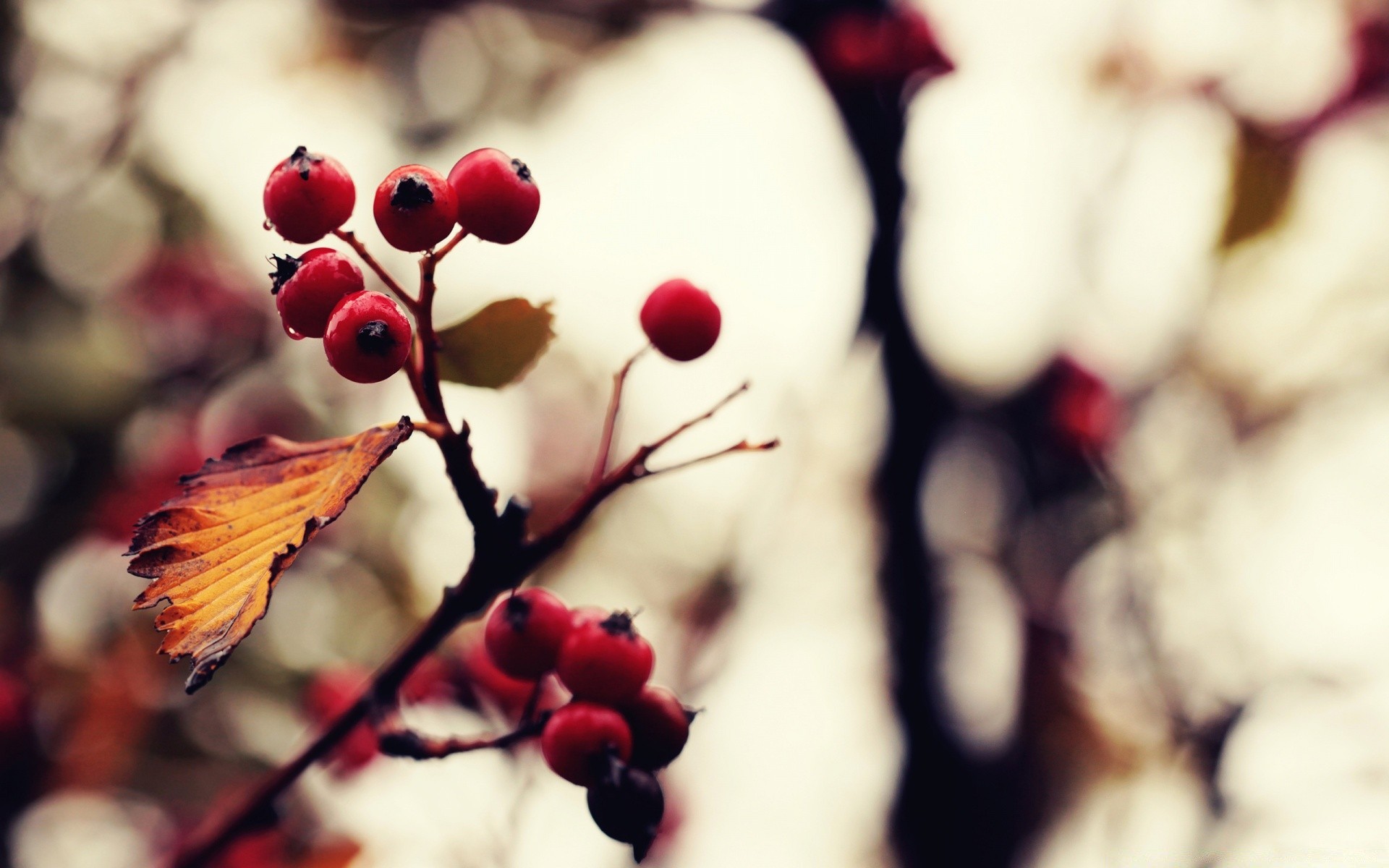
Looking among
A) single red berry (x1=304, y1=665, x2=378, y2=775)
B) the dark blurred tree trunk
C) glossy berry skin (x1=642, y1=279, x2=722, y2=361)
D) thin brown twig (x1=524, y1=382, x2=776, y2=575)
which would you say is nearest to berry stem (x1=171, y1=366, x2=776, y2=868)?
thin brown twig (x1=524, y1=382, x2=776, y2=575)

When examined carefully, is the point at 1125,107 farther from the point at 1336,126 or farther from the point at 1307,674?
the point at 1307,674

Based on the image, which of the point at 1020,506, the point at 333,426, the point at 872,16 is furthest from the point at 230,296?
the point at 1020,506

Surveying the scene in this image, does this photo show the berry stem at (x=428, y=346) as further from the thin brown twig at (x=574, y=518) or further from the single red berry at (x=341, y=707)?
the single red berry at (x=341, y=707)

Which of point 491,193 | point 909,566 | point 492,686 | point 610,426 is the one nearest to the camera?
point 491,193

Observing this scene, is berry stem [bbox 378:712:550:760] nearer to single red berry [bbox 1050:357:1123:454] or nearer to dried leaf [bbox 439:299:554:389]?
dried leaf [bbox 439:299:554:389]

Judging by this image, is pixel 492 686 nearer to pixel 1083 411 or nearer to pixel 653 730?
pixel 653 730

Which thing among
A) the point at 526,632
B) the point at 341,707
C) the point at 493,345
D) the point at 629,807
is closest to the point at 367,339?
the point at 493,345
